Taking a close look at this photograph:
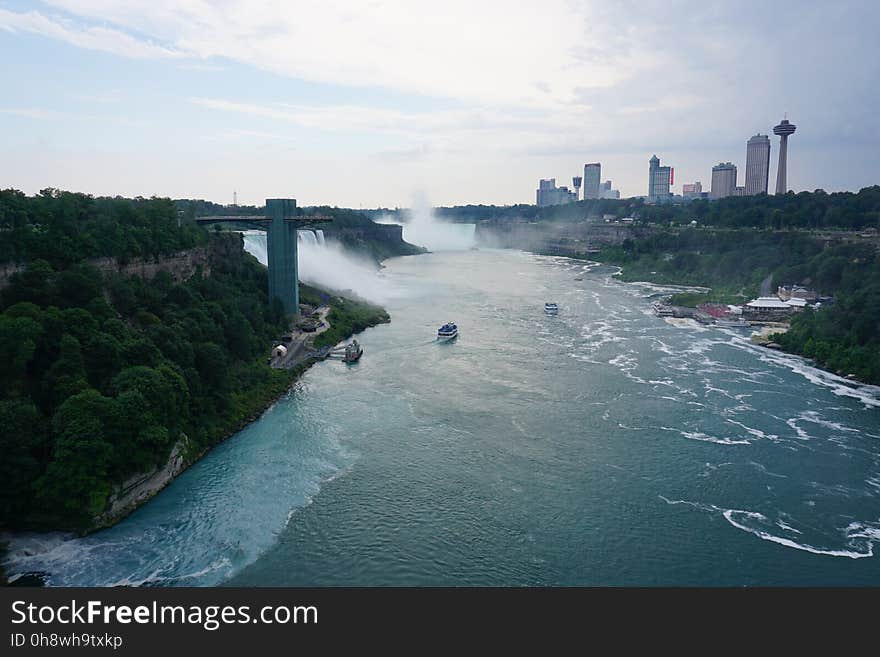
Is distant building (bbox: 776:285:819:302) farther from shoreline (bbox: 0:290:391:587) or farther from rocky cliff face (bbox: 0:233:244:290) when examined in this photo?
rocky cliff face (bbox: 0:233:244:290)

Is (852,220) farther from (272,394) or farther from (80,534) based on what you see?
(80,534)

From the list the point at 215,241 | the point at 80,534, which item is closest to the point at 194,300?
the point at 215,241

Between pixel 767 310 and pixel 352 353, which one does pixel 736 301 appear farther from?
pixel 352 353

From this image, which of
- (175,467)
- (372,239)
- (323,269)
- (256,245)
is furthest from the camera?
(372,239)

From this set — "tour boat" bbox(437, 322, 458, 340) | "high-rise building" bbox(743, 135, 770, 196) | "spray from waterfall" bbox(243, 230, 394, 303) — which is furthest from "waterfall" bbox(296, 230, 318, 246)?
"high-rise building" bbox(743, 135, 770, 196)

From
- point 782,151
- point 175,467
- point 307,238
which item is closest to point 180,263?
point 175,467

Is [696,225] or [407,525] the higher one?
[696,225]

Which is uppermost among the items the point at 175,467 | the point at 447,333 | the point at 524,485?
the point at 447,333
